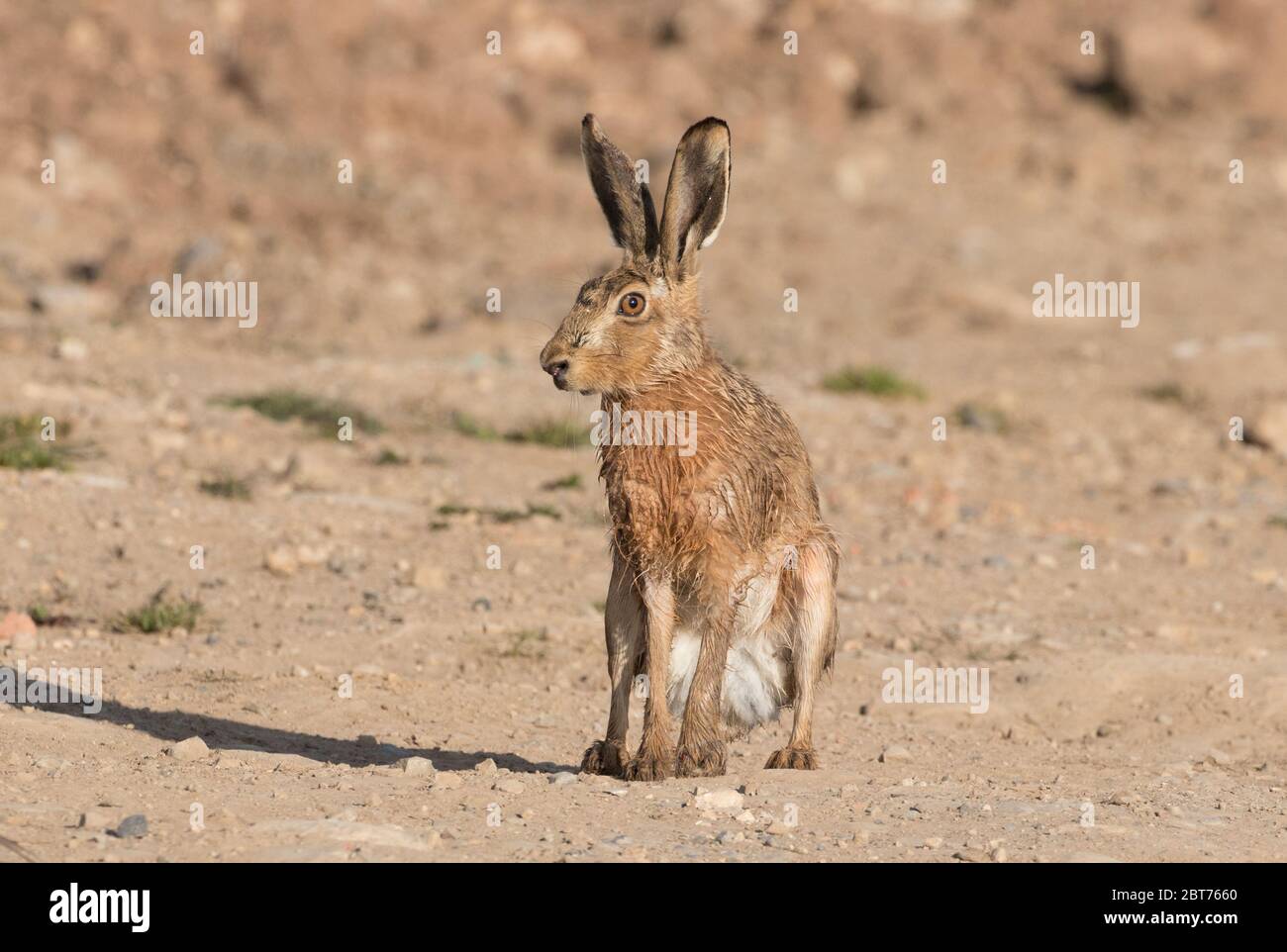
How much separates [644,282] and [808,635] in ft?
4.58

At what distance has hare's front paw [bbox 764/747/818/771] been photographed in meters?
6.55

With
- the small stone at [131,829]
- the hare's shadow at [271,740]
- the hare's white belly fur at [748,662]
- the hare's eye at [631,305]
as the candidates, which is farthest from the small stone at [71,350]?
the small stone at [131,829]

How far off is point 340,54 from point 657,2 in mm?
3754

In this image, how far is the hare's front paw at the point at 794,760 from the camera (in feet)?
21.5

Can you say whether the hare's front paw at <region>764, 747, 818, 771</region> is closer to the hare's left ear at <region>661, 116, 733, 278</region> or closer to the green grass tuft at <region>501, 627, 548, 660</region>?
the hare's left ear at <region>661, 116, 733, 278</region>

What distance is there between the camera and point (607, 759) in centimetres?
634

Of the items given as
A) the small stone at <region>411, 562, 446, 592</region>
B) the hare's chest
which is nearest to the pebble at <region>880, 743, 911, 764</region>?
the hare's chest

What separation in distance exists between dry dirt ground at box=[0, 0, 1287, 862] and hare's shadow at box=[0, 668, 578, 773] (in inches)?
1.2

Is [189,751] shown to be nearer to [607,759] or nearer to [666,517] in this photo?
[607,759]

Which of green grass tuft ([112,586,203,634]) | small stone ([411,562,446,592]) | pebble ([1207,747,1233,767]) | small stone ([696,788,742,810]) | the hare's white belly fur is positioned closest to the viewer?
small stone ([696,788,742,810])

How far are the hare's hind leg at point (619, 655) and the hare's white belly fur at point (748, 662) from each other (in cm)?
15

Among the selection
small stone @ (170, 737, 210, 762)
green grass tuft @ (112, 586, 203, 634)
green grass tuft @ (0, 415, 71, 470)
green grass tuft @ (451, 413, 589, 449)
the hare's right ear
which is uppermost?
the hare's right ear

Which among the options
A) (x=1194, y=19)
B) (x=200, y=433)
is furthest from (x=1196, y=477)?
(x=1194, y=19)

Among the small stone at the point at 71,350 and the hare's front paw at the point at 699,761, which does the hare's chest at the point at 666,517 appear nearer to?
the hare's front paw at the point at 699,761
